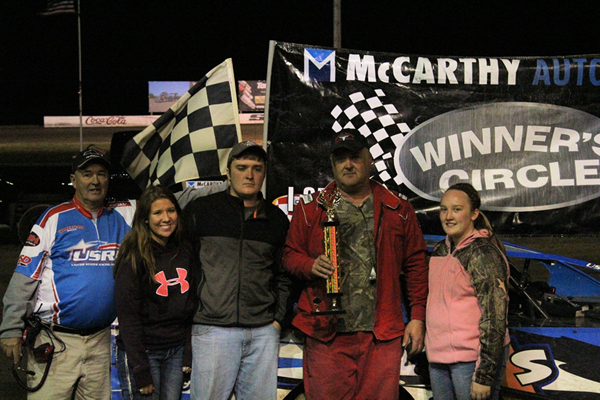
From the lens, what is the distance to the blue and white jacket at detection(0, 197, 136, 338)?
3.21 meters

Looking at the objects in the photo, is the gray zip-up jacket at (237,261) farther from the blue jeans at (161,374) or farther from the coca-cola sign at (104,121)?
the coca-cola sign at (104,121)

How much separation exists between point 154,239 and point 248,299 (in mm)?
594

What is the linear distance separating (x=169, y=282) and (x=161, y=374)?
49 centimetres

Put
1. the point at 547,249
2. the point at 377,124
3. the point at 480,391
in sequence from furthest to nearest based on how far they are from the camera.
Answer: the point at 547,249, the point at 377,124, the point at 480,391

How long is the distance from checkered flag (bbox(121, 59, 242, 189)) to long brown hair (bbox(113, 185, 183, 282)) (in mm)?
921

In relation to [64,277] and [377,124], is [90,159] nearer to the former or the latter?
[64,277]

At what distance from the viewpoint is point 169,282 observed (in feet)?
10.2

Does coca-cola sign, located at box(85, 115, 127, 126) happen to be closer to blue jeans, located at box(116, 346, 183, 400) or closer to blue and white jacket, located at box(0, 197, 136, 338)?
blue and white jacket, located at box(0, 197, 136, 338)

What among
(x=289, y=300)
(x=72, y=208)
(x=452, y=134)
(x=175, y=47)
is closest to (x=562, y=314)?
(x=452, y=134)

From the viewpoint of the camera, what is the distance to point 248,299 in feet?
10.3

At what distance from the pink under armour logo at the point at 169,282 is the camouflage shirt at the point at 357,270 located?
2.72 feet

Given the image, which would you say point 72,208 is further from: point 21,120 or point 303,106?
point 21,120

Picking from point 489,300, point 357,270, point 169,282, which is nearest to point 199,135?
point 169,282

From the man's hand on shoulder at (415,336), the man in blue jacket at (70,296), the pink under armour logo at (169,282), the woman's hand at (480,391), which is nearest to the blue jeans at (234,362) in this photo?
the pink under armour logo at (169,282)
